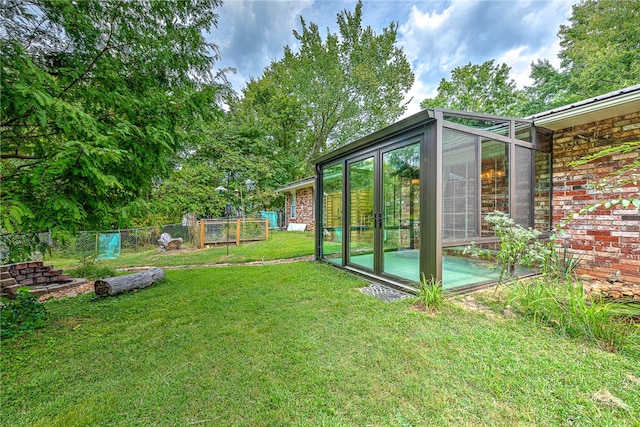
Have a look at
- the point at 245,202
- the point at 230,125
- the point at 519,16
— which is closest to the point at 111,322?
the point at 519,16

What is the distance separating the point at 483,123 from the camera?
12.6ft

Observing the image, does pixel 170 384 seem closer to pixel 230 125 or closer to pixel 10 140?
pixel 10 140

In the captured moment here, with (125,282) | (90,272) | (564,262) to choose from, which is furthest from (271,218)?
(564,262)

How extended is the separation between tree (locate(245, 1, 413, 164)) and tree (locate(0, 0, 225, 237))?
14349mm

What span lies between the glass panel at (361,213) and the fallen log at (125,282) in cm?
382

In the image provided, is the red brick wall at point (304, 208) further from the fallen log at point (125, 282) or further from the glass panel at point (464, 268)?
the glass panel at point (464, 268)

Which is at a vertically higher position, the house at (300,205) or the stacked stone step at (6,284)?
the house at (300,205)

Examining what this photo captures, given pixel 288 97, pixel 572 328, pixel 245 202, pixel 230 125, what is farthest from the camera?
pixel 288 97

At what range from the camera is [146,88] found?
3143 mm

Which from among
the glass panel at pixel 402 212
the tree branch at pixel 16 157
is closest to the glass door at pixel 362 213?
the glass panel at pixel 402 212

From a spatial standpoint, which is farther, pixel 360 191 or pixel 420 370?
pixel 360 191

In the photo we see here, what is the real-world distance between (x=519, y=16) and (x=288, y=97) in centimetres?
1447

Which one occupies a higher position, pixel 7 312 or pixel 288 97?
pixel 288 97

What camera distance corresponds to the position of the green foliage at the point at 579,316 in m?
2.30
